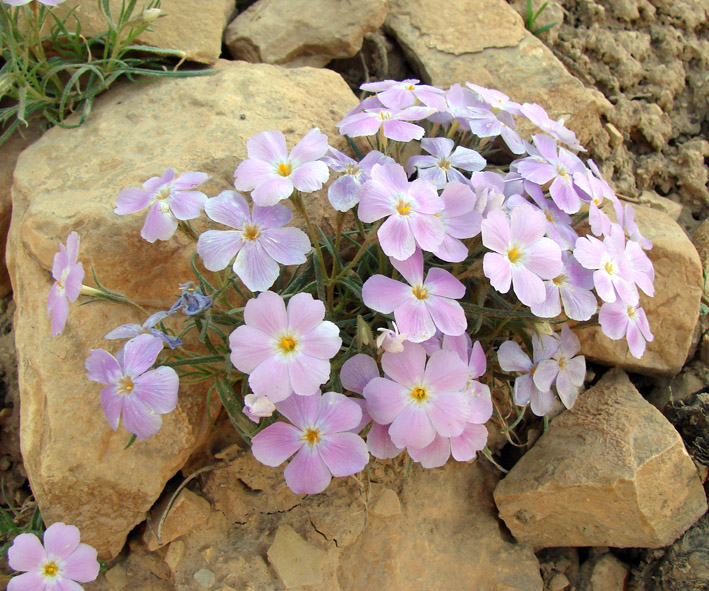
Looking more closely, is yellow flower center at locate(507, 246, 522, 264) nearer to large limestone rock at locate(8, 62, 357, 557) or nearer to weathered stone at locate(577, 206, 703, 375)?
weathered stone at locate(577, 206, 703, 375)

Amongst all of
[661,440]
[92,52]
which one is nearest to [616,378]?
[661,440]

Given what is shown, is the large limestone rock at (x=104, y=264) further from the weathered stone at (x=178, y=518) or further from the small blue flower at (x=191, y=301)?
the small blue flower at (x=191, y=301)

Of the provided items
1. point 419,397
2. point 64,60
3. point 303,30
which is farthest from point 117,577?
point 303,30

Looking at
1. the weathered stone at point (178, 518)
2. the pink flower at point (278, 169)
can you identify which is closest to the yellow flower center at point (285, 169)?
the pink flower at point (278, 169)

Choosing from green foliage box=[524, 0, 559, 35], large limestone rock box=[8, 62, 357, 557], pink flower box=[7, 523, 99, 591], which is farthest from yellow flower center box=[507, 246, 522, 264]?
green foliage box=[524, 0, 559, 35]

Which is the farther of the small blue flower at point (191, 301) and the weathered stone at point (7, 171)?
the weathered stone at point (7, 171)

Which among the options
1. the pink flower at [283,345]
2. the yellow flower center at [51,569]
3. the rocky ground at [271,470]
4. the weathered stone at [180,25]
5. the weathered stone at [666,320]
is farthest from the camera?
the weathered stone at [180,25]

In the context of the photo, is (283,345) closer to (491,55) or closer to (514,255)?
(514,255)
